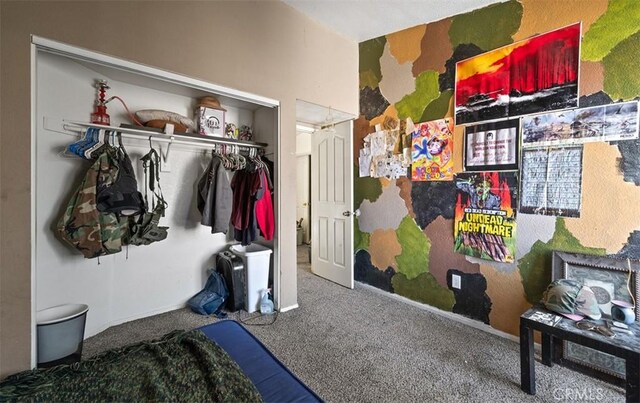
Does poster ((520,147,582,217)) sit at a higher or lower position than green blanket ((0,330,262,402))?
higher

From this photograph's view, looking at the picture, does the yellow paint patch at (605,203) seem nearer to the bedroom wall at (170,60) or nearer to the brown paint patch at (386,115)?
the brown paint patch at (386,115)

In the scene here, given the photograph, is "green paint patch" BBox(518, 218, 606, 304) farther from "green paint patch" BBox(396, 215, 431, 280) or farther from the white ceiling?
the white ceiling

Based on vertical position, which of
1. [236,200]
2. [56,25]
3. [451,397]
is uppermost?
[56,25]

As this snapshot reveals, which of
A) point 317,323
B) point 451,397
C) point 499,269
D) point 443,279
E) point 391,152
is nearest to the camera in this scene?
point 451,397

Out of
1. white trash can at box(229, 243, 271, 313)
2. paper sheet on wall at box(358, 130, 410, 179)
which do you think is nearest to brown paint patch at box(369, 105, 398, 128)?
paper sheet on wall at box(358, 130, 410, 179)

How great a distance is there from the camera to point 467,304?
7.69ft

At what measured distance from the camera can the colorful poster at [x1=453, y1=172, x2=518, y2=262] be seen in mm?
2092

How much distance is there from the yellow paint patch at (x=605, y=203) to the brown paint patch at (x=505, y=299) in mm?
545

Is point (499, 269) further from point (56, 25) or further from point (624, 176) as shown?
point (56, 25)

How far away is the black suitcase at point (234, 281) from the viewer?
8.13 feet

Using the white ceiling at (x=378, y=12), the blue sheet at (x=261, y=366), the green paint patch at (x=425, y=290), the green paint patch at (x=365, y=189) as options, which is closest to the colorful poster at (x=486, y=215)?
the green paint patch at (x=425, y=290)

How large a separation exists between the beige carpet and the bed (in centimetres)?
61

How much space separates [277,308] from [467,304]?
174 cm

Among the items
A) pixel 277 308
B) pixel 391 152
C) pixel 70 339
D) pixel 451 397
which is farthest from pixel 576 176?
pixel 70 339
